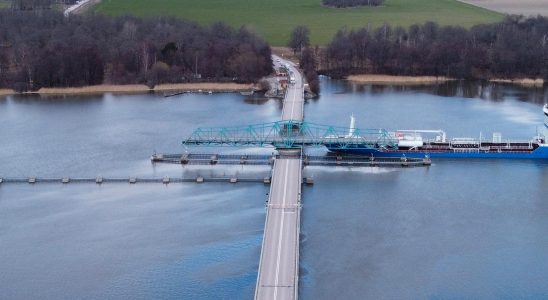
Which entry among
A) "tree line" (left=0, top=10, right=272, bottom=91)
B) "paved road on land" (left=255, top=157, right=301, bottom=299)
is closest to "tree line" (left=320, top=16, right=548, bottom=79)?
"tree line" (left=0, top=10, right=272, bottom=91)

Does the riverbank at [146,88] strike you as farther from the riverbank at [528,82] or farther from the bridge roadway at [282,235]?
the riverbank at [528,82]

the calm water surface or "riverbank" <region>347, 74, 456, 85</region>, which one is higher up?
"riverbank" <region>347, 74, 456, 85</region>

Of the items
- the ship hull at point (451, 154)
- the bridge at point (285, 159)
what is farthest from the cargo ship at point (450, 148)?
the bridge at point (285, 159)

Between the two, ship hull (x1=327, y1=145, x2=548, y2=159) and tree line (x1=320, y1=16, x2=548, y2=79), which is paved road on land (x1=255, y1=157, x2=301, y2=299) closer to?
ship hull (x1=327, y1=145, x2=548, y2=159)

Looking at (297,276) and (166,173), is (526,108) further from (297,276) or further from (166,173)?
(297,276)

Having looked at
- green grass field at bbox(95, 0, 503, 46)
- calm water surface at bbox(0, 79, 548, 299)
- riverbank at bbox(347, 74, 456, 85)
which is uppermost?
green grass field at bbox(95, 0, 503, 46)

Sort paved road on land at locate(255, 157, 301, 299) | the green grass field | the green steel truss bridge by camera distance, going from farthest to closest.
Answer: the green grass field, the green steel truss bridge, paved road on land at locate(255, 157, 301, 299)

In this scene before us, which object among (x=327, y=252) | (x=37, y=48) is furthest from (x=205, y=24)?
(x=327, y=252)

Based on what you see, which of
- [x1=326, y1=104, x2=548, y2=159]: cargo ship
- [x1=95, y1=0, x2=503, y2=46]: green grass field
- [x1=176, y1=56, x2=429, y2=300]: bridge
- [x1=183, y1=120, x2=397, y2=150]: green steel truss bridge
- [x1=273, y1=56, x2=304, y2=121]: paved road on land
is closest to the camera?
[x1=176, y1=56, x2=429, y2=300]: bridge
